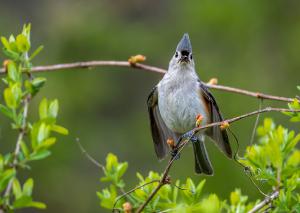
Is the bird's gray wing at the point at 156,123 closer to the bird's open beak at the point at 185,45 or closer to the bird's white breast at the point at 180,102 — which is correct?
the bird's white breast at the point at 180,102

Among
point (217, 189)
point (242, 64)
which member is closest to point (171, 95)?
point (217, 189)

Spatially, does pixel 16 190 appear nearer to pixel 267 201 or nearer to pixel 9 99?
pixel 9 99

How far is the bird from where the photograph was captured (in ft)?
15.2

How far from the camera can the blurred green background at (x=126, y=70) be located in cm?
909

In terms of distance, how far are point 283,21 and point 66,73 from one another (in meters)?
3.17

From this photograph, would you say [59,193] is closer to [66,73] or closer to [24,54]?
[66,73]

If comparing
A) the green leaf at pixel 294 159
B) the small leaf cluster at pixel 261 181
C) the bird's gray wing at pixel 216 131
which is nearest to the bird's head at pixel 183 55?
the bird's gray wing at pixel 216 131

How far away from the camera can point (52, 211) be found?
965 centimetres

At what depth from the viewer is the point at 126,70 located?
1030 cm

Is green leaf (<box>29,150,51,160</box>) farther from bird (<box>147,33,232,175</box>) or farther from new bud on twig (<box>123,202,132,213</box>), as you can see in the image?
bird (<box>147,33,232,175</box>)

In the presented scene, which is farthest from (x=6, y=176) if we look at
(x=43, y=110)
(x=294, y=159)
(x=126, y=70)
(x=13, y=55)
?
(x=126, y=70)

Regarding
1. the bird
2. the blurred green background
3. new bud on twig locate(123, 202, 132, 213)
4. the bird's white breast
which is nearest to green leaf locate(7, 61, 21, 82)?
new bud on twig locate(123, 202, 132, 213)

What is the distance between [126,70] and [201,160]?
5440 mm

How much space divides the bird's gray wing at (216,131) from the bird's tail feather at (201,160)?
28 centimetres
